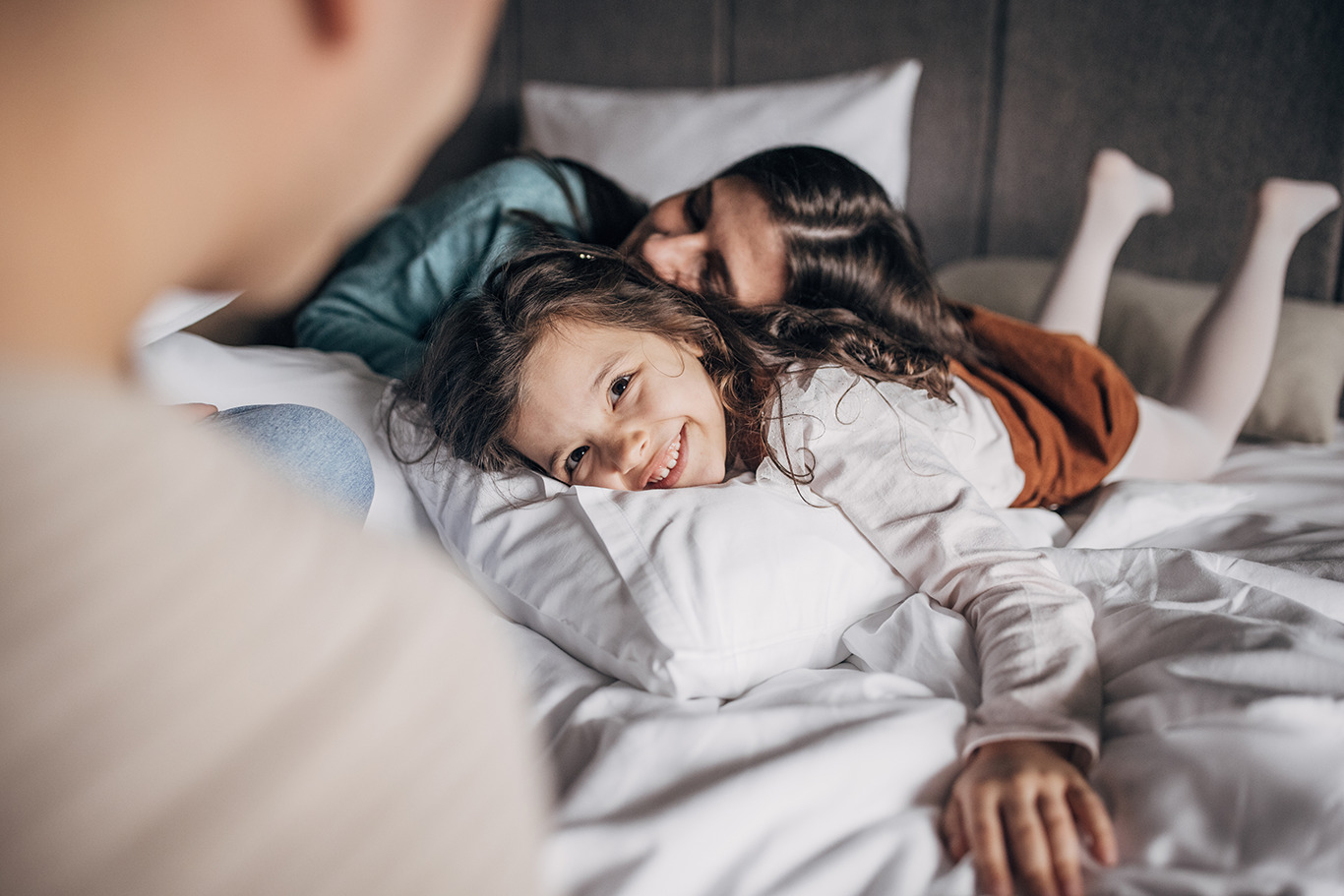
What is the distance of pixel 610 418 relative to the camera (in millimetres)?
884

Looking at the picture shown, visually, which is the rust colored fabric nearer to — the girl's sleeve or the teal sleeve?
the girl's sleeve

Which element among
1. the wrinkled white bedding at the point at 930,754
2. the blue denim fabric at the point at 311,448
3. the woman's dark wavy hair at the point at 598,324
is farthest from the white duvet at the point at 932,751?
the woman's dark wavy hair at the point at 598,324

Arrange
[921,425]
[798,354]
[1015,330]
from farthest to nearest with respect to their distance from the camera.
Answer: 1. [1015,330]
2. [798,354]
3. [921,425]

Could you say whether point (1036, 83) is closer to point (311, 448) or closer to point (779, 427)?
point (779, 427)

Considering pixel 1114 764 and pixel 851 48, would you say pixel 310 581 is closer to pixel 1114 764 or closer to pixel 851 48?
pixel 1114 764

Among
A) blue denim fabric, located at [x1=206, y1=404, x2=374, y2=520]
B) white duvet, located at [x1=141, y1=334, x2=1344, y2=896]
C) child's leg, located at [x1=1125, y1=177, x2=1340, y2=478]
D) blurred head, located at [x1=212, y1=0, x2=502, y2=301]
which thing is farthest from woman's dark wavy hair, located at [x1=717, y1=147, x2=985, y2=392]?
blurred head, located at [x1=212, y1=0, x2=502, y2=301]

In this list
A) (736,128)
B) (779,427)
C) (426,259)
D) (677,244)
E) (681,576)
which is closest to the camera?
(681,576)

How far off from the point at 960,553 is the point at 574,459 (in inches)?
17.0

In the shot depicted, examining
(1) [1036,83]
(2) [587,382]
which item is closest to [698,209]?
(2) [587,382]

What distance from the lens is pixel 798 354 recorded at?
3.34 ft

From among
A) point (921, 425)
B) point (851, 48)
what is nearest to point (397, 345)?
point (921, 425)

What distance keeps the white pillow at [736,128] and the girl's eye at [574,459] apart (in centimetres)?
82

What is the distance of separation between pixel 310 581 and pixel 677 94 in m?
1.66

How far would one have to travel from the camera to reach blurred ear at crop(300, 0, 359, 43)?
20 centimetres
